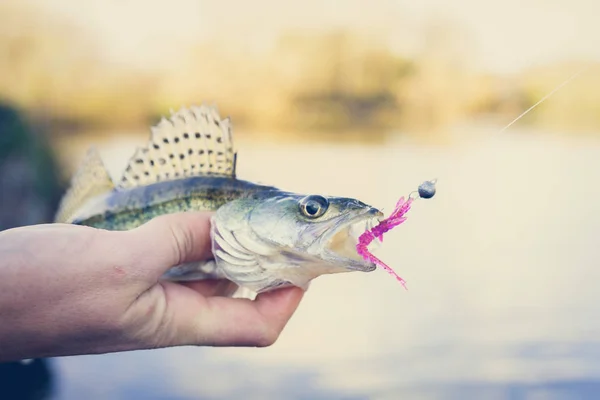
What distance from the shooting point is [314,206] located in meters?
2.07

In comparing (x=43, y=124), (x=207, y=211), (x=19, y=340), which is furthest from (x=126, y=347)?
(x=43, y=124)

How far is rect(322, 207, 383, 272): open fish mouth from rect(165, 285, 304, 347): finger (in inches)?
15.2

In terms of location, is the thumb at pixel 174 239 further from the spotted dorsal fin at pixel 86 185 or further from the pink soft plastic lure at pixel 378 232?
the spotted dorsal fin at pixel 86 185

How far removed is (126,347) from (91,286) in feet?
1.13

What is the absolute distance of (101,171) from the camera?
299 centimetres

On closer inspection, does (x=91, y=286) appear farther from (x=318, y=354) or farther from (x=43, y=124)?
(x=43, y=124)

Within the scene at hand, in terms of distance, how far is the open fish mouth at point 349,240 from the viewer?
6.50 feet

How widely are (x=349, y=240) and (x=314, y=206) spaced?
0.50ft

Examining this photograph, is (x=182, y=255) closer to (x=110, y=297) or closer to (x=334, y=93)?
(x=110, y=297)

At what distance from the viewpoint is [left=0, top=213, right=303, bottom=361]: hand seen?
197cm

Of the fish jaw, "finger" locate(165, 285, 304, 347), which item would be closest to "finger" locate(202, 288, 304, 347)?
"finger" locate(165, 285, 304, 347)

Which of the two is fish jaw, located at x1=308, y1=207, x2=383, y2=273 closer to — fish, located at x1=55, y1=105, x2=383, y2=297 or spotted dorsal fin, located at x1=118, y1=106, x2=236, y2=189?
fish, located at x1=55, y1=105, x2=383, y2=297

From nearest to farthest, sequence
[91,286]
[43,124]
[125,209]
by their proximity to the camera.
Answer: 1. [91,286]
2. [125,209]
3. [43,124]

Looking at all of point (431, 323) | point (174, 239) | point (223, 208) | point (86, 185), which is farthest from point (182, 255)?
point (431, 323)
